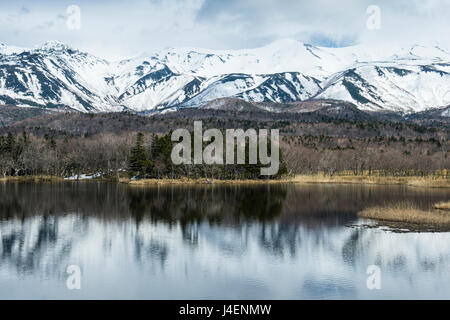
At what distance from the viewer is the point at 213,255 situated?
32688 millimetres

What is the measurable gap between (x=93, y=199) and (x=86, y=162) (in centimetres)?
7312

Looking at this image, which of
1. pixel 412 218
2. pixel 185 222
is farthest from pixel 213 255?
pixel 412 218

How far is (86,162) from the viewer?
142m

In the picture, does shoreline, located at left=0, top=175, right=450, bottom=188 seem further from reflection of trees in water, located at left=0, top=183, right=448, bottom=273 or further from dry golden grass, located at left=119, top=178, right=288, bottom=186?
reflection of trees in water, located at left=0, top=183, right=448, bottom=273

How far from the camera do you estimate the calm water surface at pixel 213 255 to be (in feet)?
80.3

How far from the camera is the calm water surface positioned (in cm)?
2447

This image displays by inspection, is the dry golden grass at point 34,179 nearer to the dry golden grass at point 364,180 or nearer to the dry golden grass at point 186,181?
the dry golden grass at point 186,181

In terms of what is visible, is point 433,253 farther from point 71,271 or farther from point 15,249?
point 15,249

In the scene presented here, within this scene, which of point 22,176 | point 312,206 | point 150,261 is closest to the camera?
point 150,261

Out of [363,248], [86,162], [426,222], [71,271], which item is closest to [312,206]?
[426,222]

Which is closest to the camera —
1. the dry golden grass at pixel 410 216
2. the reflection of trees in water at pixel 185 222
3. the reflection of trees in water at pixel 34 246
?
the reflection of trees in water at pixel 34 246

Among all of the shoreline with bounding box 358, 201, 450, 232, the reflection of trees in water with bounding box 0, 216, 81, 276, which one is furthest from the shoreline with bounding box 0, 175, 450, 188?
the reflection of trees in water with bounding box 0, 216, 81, 276

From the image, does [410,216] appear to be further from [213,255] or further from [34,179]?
[34,179]

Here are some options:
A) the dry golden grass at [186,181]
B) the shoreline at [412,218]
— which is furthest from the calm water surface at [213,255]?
the dry golden grass at [186,181]
